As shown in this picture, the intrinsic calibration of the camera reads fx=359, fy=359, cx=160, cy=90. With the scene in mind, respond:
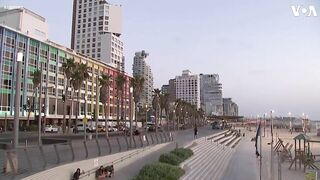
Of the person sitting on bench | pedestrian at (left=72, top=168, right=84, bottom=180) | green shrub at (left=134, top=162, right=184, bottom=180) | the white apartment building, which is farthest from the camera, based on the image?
the white apartment building

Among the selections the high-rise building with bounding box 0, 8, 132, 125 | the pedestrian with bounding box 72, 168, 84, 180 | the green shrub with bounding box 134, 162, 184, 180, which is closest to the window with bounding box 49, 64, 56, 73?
the high-rise building with bounding box 0, 8, 132, 125

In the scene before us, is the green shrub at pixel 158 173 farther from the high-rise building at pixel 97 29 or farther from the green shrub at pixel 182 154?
the high-rise building at pixel 97 29

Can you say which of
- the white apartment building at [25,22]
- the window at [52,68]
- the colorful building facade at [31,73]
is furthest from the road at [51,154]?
the window at [52,68]

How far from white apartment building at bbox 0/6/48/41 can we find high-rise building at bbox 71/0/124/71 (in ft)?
191

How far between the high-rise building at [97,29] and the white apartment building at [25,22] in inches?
2287

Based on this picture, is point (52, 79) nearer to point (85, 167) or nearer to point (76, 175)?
point (85, 167)

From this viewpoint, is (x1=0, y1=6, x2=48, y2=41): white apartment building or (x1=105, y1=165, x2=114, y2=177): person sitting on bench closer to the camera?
(x1=105, y1=165, x2=114, y2=177): person sitting on bench

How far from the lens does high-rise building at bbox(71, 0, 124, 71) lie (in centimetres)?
15112

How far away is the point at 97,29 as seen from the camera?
15788cm

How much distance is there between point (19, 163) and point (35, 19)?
265ft

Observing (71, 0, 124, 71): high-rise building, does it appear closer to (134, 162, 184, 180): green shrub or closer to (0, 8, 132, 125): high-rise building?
(0, 8, 132, 125): high-rise building

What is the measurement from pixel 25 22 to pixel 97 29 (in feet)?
Answer: 238

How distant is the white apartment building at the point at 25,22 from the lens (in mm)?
84938

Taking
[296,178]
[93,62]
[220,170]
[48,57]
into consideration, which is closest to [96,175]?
[220,170]
